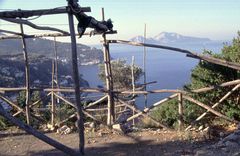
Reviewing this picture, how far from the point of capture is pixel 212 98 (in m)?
10.1

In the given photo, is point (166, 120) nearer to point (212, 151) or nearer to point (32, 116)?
point (32, 116)

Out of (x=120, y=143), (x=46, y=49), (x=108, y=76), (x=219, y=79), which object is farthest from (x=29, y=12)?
(x=46, y=49)

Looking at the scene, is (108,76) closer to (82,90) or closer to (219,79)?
(82,90)

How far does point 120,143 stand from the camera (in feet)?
28.8

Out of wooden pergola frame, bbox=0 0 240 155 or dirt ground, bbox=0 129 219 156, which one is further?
dirt ground, bbox=0 129 219 156

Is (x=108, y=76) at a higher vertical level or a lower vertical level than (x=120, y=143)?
higher

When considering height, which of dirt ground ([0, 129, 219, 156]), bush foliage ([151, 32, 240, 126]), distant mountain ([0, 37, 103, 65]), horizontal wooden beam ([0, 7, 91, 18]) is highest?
horizontal wooden beam ([0, 7, 91, 18])

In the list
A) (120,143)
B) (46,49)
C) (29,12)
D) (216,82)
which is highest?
(29,12)

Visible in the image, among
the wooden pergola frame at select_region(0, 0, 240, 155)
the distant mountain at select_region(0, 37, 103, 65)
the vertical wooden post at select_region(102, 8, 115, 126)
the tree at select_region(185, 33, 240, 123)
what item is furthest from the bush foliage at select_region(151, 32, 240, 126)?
the distant mountain at select_region(0, 37, 103, 65)

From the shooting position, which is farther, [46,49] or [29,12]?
[46,49]

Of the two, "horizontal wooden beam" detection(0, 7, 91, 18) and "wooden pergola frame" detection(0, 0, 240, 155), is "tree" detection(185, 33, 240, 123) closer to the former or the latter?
"wooden pergola frame" detection(0, 0, 240, 155)

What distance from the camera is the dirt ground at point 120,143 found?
8188mm

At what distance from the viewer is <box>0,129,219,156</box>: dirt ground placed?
819 centimetres

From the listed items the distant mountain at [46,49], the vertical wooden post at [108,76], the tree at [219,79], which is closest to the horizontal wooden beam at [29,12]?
the vertical wooden post at [108,76]
